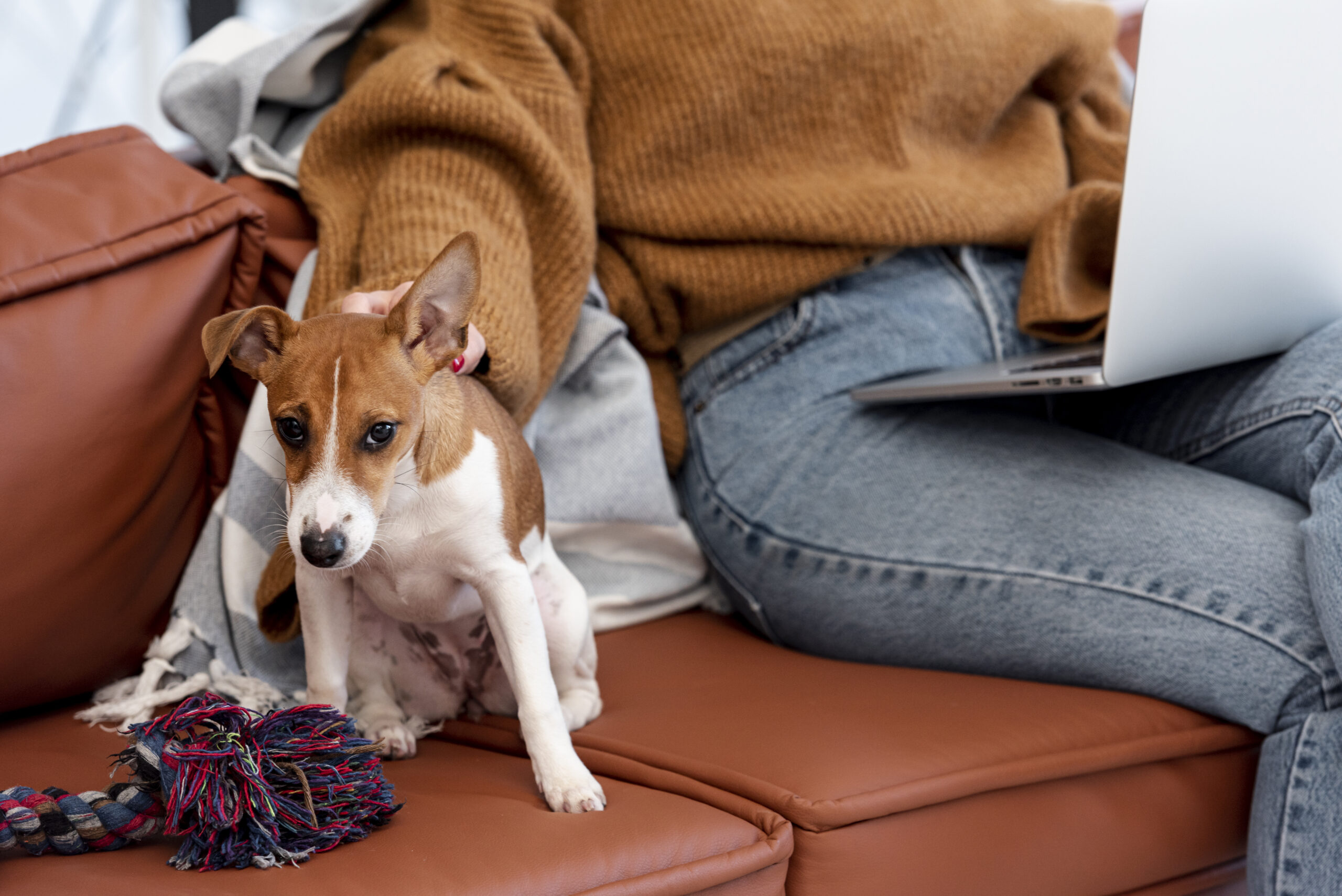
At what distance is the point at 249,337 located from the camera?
792mm

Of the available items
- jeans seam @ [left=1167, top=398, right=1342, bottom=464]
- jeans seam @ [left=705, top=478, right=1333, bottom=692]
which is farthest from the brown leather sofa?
jeans seam @ [left=1167, top=398, right=1342, bottom=464]

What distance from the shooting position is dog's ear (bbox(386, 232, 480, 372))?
2.58 feet

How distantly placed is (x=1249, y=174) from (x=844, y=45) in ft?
1.74

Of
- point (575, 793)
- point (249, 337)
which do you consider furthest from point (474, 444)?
point (575, 793)

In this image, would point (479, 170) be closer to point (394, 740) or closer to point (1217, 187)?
point (394, 740)

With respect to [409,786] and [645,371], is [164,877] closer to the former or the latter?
[409,786]

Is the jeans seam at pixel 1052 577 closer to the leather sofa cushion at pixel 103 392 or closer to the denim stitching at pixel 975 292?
the denim stitching at pixel 975 292

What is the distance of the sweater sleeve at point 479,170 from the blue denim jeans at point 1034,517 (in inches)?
11.6

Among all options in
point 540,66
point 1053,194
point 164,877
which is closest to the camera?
point 164,877

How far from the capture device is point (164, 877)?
0.68 metres

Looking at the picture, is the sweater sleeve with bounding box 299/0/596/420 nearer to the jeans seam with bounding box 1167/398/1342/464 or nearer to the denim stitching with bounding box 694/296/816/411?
the denim stitching with bounding box 694/296/816/411

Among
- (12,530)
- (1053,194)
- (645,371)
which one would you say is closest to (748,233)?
(645,371)

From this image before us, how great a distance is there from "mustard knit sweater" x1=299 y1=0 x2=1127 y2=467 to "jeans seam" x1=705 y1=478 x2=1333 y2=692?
0.21 m

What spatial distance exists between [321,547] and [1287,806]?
87cm
